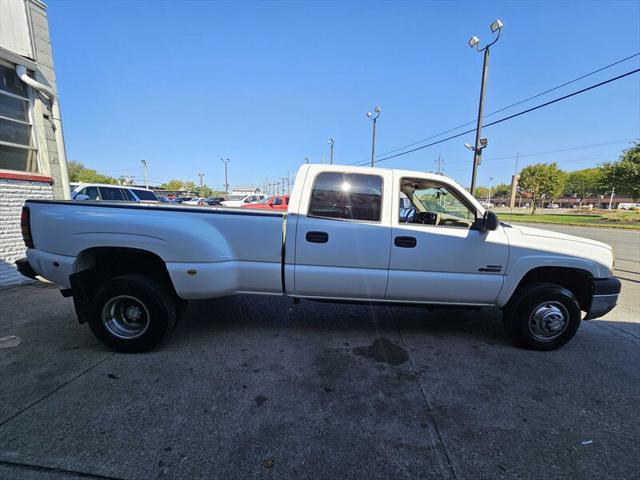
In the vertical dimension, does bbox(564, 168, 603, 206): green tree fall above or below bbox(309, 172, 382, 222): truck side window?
above

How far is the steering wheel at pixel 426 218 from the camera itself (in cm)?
395

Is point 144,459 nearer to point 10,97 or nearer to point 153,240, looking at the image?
point 153,240

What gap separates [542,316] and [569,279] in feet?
2.02

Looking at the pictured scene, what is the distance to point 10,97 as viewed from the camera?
5.88 metres

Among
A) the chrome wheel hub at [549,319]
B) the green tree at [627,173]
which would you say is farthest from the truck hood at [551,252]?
the green tree at [627,173]

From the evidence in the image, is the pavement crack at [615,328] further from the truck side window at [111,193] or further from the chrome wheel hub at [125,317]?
the truck side window at [111,193]

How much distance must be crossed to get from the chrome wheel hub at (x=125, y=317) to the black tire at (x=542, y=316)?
4001mm

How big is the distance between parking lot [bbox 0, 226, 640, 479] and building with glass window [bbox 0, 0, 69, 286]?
2663 mm

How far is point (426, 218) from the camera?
13.3 ft

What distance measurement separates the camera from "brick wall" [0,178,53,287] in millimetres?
5457

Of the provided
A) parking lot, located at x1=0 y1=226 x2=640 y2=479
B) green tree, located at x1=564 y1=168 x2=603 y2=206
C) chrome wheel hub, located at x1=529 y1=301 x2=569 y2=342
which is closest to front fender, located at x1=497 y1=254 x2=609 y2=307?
chrome wheel hub, located at x1=529 y1=301 x2=569 y2=342

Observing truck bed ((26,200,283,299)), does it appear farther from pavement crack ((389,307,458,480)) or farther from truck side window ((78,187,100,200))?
truck side window ((78,187,100,200))

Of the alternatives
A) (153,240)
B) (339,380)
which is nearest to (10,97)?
(153,240)

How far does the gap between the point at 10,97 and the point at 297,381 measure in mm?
7695
